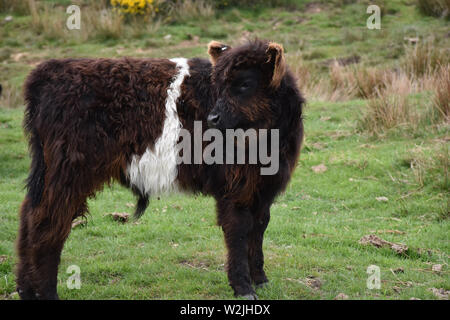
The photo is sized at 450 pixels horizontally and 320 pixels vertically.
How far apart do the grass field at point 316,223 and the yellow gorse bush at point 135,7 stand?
5.88 meters

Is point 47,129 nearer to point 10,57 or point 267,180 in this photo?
point 267,180

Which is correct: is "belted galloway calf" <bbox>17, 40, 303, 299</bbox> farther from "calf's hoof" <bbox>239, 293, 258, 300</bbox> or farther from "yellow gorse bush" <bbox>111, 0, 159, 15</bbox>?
"yellow gorse bush" <bbox>111, 0, 159, 15</bbox>

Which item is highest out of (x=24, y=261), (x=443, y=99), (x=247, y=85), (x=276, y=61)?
(x=276, y=61)

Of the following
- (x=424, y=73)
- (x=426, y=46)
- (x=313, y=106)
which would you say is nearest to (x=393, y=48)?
(x=426, y=46)

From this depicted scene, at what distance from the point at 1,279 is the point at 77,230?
1.68 m

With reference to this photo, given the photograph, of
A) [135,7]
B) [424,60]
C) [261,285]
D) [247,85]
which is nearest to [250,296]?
[261,285]

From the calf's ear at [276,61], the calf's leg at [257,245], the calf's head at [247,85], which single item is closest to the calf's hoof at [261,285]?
the calf's leg at [257,245]

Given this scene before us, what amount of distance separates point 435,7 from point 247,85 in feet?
53.3

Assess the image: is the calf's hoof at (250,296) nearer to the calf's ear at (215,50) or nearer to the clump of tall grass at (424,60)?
the calf's ear at (215,50)

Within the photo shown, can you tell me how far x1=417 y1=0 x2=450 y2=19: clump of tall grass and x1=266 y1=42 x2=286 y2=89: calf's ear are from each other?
51.3 feet

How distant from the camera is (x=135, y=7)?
20156 mm

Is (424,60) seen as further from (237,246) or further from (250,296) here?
(250,296)

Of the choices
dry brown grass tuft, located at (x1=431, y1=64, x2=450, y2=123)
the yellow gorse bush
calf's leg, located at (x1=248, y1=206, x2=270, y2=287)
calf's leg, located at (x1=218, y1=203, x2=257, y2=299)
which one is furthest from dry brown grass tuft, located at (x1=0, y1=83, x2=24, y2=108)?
calf's leg, located at (x1=218, y1=203, x2=257, y2=299)
